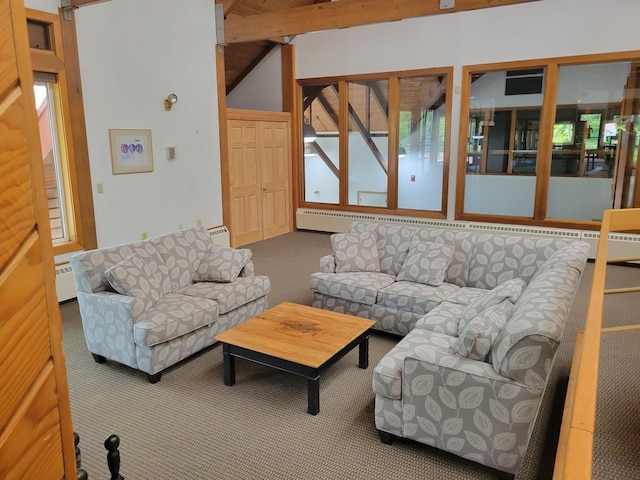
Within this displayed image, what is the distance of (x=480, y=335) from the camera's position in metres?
2.34

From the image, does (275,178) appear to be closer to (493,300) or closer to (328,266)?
(328,266)

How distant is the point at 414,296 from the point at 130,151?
3493 mm

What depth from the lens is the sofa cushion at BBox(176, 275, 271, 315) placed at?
11.9ft

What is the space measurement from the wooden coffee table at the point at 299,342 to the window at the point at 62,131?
2.44 meters

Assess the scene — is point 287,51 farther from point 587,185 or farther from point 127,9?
point 587,185

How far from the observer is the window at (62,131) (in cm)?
434

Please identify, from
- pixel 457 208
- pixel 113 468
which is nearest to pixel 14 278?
pixel 113 468

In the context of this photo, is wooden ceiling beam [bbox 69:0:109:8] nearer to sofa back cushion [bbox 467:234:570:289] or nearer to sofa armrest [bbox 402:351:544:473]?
sofa back cushion [bbox 467:234:570:289]

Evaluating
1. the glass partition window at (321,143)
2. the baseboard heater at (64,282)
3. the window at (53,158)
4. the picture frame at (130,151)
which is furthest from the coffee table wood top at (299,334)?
the glass partition window at (321,143)

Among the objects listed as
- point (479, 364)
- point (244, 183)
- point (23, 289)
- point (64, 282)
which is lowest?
point (64, 282)

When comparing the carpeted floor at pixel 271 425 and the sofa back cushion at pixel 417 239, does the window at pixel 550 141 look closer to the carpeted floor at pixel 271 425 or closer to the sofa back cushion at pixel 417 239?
the sofa back cushion at pixel 417 239

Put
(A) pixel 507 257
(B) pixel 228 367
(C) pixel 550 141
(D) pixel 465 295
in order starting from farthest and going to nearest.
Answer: (C) pixel 550 141 < (A) pixel 507 257 < (D) pixel 465 295 < (B) pixel 228 367

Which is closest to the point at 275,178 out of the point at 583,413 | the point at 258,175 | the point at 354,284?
the point at 258,175

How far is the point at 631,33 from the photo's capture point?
5.44 meters
